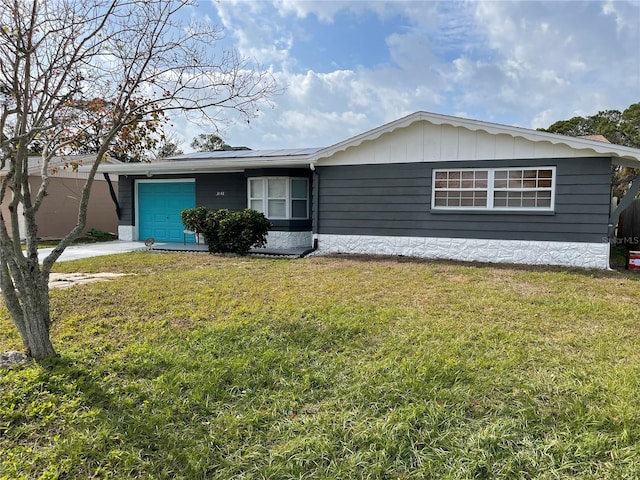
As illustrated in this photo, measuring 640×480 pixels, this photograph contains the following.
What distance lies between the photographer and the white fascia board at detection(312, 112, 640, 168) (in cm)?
793

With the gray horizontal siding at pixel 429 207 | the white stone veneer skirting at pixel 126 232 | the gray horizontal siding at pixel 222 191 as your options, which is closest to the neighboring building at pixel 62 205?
the white stone veneer skirting at pixel 126 232

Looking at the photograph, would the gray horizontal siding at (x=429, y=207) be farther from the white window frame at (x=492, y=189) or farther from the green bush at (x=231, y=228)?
the green bush at (x=231, y=228)

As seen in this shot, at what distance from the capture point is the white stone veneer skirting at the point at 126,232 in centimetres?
1446

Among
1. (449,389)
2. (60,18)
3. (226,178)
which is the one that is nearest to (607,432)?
(449,389)

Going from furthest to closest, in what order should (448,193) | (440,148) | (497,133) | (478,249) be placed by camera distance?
(448,193), (440,148), (478,249), (497,133)

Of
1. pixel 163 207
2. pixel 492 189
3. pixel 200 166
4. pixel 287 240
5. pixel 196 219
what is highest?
pixel 200 166

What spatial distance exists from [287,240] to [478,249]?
5.41m

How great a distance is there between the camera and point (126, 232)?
572 inches

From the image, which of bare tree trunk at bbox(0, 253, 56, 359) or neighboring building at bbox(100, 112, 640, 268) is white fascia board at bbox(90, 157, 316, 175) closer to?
neighboring building at bbox(100, 112, 640, 268)

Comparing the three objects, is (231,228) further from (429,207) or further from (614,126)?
(614,126)

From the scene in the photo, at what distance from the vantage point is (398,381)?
313 centimetres

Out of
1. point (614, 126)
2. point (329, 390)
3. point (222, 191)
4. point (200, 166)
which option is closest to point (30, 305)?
point (329, 390)

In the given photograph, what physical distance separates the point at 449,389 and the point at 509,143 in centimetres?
754

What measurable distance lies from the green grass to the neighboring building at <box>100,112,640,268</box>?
3464 millimetres
